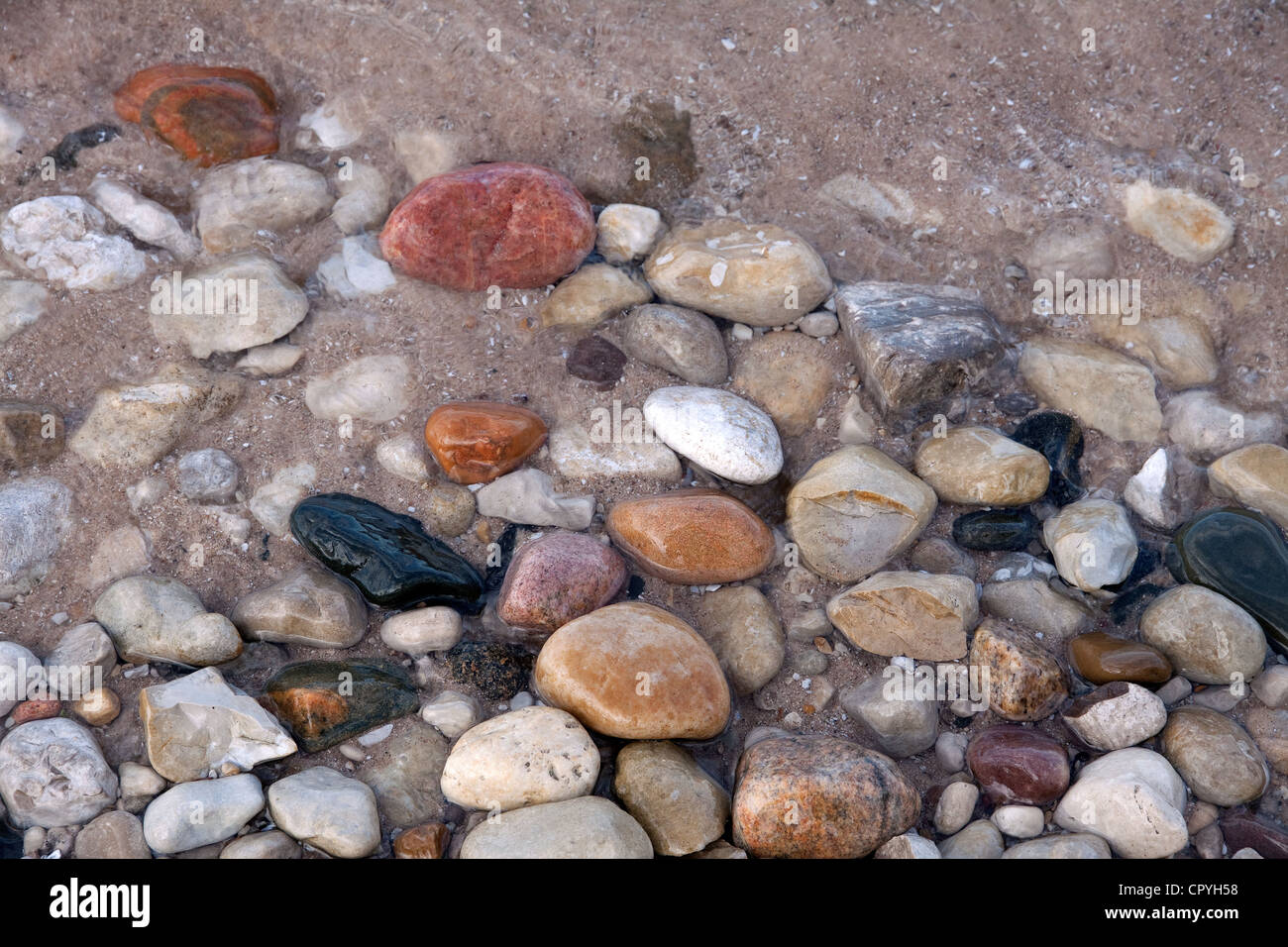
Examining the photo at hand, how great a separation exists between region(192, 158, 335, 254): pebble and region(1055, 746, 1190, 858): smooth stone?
4557 millimetres

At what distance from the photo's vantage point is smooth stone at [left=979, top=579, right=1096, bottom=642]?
4.07m

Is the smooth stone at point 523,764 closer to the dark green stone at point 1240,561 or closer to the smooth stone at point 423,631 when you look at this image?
the smooth stone at point 423,631

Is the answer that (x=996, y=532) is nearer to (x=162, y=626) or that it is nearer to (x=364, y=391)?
(x=364, y=391)

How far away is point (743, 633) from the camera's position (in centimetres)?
403

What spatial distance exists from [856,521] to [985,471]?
2.17 ft

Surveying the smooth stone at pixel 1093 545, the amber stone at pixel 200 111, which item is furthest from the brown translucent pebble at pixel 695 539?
the amber stone at pixel 200 111

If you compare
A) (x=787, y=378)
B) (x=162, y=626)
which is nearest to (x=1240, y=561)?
(x=787, y=378)

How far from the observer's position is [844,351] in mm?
4734

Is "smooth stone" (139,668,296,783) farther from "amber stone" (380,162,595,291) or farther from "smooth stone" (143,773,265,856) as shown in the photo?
"amber stone" (380,162,595,291)

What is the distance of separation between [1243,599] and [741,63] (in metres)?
3.72

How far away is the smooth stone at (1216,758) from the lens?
11.8 feet

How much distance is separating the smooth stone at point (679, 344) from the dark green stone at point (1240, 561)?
89.1 inches

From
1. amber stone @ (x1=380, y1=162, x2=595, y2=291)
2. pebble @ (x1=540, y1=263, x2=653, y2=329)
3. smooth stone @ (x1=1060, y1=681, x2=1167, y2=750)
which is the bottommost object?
smooth stone @ (x1=1060, y1=681, x2=1167, y2=750)

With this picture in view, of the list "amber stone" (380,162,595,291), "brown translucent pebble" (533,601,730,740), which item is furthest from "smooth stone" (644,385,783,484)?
"amber stone" (380,162,595,291)
